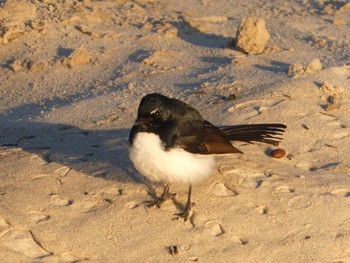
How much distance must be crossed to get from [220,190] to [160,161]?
761 mm

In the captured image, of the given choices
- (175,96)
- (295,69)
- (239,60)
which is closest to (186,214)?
(175,96)

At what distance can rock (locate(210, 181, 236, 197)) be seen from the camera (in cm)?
556

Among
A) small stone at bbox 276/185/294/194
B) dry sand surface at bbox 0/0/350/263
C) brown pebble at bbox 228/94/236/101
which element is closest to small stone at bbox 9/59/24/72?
dry sand surface at bbox 0/0/350/263

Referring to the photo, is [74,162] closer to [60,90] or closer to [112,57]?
[60,90]

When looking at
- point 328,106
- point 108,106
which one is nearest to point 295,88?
point 328,106

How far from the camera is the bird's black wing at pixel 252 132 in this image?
593 cm

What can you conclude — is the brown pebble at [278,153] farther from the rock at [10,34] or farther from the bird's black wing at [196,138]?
the rock at [10,34]

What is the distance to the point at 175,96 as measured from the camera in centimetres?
779

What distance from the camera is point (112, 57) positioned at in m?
Result: 8.91

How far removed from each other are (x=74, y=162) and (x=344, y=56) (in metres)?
4.40

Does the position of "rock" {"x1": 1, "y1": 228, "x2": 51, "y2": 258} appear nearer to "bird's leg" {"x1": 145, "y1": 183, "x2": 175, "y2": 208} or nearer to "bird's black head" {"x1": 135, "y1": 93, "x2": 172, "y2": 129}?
"bird's leg" {"x1": 145, "y1": 183, "x2": 175, "y2": 208}

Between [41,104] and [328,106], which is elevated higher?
[328,106]

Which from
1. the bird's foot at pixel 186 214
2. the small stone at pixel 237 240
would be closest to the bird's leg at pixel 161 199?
the bird's foot at pixel 186 214

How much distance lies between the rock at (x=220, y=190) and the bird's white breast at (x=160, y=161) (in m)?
0.39
